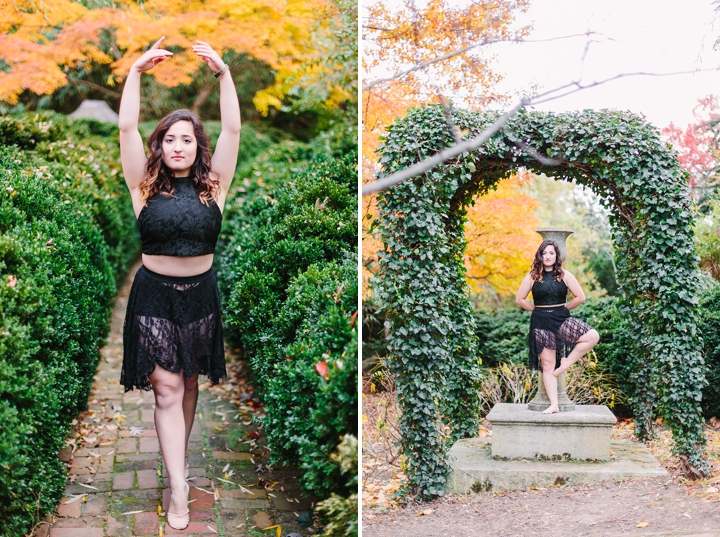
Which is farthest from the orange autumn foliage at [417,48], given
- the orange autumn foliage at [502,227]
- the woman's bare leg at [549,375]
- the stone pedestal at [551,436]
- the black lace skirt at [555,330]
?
the stone pedestal at [551,436]

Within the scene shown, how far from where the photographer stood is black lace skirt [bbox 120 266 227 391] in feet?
10.2

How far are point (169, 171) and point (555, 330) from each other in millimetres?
3660

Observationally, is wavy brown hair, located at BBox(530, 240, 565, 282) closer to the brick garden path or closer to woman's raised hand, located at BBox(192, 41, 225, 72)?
the brick garden path

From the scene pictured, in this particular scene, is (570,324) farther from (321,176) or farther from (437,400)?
(321,176)

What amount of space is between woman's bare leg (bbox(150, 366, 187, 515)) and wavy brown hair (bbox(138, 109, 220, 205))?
35.1 inches

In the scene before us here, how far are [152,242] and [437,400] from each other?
266cm

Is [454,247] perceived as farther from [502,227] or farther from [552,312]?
[502,227]

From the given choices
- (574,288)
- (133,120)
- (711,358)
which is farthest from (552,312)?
(133,120)

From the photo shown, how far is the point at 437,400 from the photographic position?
485cm

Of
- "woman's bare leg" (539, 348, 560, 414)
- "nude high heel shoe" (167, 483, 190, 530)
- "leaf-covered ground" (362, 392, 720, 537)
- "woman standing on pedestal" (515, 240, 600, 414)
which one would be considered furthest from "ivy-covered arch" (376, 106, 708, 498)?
"nude high heel shoe" (167, 483, 190, 530)

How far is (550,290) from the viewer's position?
545 cm

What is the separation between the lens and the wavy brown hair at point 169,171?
3088mm

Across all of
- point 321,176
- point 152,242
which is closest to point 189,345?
point 152,242

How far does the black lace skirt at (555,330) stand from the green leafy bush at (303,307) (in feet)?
6.87
